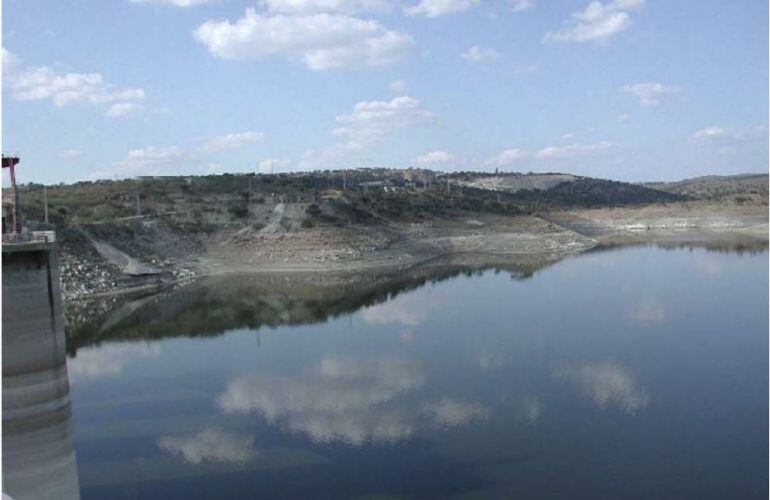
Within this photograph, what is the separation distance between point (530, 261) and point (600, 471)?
4533 centimetres

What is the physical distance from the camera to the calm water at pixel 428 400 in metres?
15.4

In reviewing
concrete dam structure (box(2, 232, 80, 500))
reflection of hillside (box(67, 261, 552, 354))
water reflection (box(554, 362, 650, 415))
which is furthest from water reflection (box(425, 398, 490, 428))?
reflection of hillside (box(67, 261, 552, 354))

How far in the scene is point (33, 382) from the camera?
40.5 ft

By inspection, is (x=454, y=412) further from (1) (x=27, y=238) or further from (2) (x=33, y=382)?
(1) (x=27, y=238)

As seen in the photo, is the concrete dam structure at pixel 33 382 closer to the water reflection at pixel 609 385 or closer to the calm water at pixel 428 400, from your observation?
the calm water at pixel 428 400

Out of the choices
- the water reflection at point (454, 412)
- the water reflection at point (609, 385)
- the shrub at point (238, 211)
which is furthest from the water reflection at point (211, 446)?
the shrub at point (238, 211)

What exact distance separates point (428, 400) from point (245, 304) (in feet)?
67.2

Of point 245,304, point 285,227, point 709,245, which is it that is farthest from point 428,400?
point 709,245

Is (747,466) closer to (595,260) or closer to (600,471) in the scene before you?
(600,471)

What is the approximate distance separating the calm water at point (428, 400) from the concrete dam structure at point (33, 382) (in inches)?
114

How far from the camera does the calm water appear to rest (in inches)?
608

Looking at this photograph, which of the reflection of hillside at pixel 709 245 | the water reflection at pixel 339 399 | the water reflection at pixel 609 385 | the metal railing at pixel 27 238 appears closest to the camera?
the metal railing at pixel 27 238

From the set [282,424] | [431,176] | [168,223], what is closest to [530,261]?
[168,223]

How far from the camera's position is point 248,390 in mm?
22594
